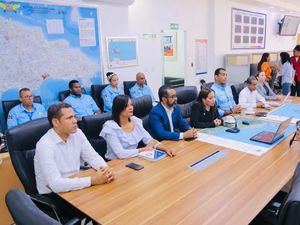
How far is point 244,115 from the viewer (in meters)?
3.17

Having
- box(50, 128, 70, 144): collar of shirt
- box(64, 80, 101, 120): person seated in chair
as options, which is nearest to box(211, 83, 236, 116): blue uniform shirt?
box(64, 80, 101, 120): person seated in chair

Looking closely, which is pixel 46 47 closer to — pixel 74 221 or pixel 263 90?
pixel 74 221

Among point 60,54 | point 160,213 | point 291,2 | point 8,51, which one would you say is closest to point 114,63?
point 60,54

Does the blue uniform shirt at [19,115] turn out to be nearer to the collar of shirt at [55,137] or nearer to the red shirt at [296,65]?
the collar of shirt at [55,137]

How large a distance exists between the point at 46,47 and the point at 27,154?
8.37ft

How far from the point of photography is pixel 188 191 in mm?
1484

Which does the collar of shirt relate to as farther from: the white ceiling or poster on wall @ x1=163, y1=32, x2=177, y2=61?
the white ceiling

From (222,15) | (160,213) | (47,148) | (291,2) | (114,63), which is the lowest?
(160,213)

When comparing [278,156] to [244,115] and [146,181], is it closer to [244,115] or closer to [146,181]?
[146,181]

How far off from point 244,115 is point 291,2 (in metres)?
7.93

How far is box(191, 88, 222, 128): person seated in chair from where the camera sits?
2715 mm

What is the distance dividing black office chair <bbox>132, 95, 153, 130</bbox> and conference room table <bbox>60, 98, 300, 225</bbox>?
83 cm

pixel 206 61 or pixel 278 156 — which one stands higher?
pixel 206 61

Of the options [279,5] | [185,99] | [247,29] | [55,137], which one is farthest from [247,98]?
[279,5]
